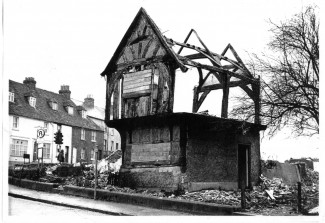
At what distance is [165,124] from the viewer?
14.2m

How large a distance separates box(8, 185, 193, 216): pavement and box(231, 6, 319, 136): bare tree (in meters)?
3.57

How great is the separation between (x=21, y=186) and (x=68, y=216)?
597 cm

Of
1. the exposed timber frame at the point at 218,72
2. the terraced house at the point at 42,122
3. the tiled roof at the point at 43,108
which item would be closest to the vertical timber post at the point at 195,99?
the exposed timber frame at the point at 218,72

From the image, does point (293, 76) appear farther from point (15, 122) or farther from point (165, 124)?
point (15, 122)

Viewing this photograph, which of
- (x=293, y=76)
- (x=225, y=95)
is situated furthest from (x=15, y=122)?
(x=225, y=95)

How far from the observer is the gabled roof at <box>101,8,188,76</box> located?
13.7 metres

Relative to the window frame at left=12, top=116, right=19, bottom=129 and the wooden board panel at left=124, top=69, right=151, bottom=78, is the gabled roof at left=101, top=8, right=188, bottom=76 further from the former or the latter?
the window frame at left=12, top=116, right=19, bottom=129

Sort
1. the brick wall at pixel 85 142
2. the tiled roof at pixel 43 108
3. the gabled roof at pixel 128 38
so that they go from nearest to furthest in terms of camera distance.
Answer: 1. the tiled roof at pixel 43 108
2. the gabled roof at pixel 128 38
3. the brick wall at pixel 85 142

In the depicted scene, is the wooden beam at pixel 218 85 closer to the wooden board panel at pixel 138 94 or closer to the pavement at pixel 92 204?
the wooden board panel at pixel 138 94

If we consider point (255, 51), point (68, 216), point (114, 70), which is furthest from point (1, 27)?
point (255, 51)

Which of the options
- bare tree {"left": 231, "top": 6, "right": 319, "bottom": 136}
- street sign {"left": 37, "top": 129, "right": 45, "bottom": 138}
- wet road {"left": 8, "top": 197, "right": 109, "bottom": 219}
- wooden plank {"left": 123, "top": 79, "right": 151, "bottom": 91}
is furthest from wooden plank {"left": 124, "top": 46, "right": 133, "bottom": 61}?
wet road {"left": 8, "top": 197, "right": 109, "bottom": 219}

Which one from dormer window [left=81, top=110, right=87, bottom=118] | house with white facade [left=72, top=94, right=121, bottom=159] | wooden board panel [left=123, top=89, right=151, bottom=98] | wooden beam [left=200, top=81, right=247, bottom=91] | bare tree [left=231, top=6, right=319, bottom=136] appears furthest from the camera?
dormer window [left=81, top=110, right=87, bottom=118]

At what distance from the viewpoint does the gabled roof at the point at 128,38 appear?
13.7 meters

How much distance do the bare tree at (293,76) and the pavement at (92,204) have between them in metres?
3.57
